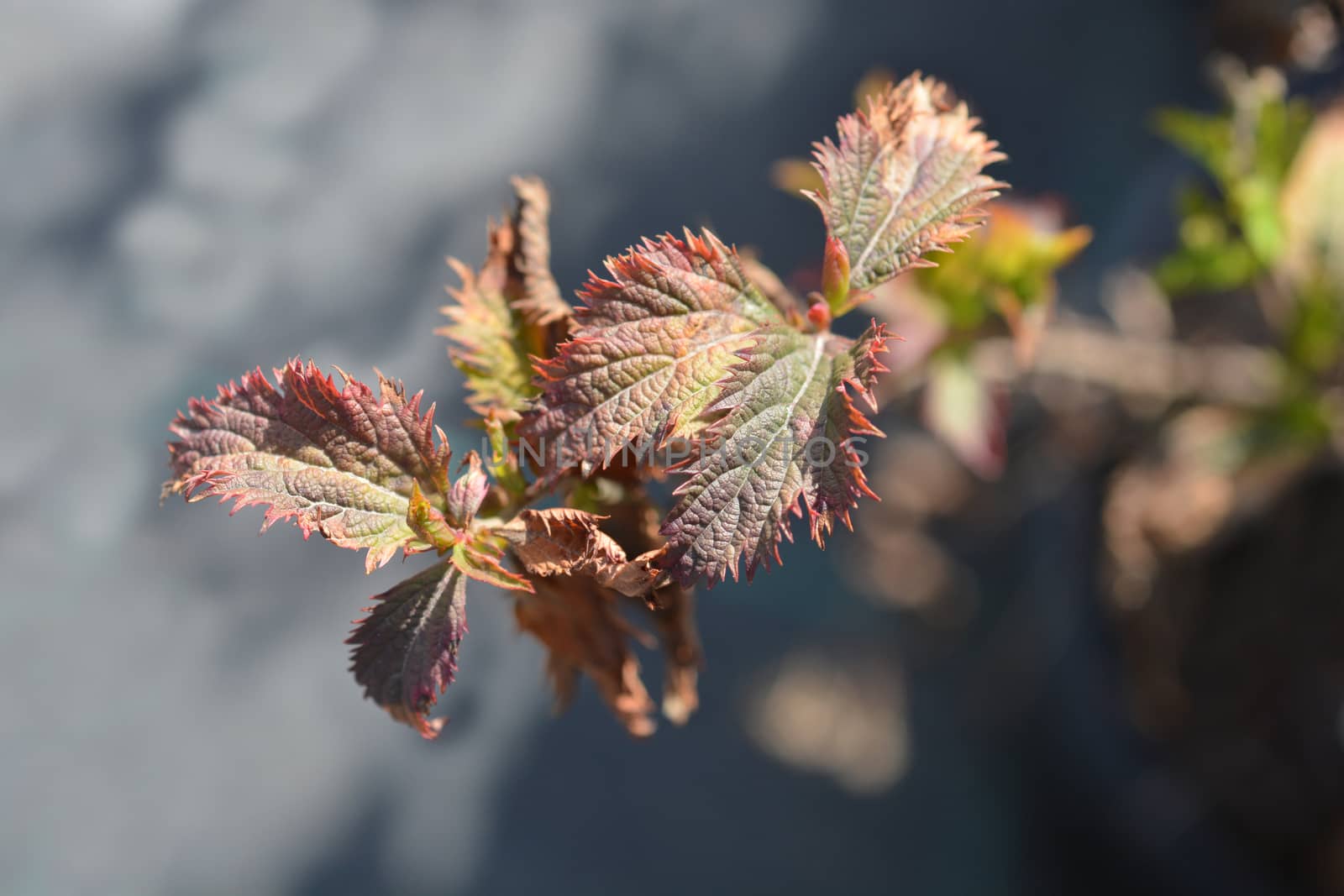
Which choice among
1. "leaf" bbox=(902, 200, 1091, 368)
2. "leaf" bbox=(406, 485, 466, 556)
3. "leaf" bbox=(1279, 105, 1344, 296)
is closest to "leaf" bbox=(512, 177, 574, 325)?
"leaf" bbox=(406, 485, 466, 556)

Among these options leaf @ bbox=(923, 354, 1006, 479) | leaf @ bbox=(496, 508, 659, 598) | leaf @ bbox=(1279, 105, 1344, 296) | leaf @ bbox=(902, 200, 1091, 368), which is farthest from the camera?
leaf @ bbox=(1279, 105, 1344, 296)

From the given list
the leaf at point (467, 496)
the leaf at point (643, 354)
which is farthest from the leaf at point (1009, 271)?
the leaf at point (467, 496)

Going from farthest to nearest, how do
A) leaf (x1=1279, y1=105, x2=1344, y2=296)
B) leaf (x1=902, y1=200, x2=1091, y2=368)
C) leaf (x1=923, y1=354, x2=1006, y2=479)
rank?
leaf (x1=1279, y1=105, x2=1344, y2=296) < leaf (x1=923, y1=354, x2=1006, y2=479) < leaf (x1=902, y1=200, x2=1091, y2=368)

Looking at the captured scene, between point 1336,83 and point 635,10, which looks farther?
point 635,10

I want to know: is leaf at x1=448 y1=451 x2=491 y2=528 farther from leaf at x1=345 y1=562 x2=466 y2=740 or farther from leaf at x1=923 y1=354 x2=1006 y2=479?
leaf at x1=923 y1=354 x2=1006 y2=479

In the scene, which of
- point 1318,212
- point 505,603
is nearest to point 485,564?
point 505,603

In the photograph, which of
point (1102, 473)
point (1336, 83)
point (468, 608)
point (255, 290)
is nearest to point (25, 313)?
point (255, 290)

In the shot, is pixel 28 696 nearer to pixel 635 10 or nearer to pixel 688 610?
pixel 688 610
